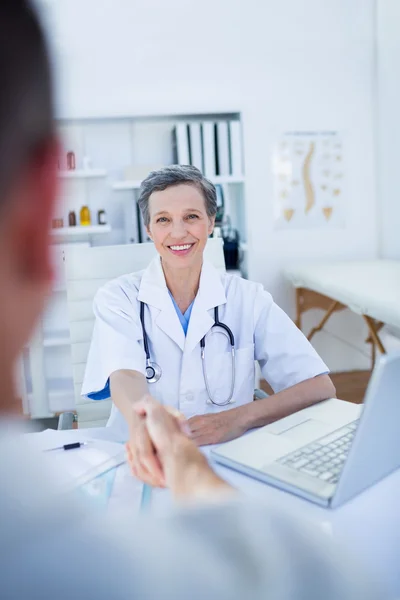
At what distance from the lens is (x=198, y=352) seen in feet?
5.00

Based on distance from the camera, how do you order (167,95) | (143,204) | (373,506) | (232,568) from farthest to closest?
(167,95) → (143,204) → (373,506) → (232,568)

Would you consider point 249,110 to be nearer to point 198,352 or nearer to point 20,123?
point 198,352

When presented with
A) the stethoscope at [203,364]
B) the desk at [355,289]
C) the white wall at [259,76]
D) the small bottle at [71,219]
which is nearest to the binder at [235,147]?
the white wall at [259,76]

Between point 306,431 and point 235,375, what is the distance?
45 cm

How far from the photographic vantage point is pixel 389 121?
371 cm

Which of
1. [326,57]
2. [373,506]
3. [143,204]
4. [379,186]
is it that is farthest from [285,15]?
[373,506]

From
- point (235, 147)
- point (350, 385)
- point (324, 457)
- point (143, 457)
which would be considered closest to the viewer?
point (143, 457)

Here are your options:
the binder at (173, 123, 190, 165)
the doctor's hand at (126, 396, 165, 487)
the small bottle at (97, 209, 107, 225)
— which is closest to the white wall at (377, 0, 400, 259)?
the binder at (173, 123, 190, 165)

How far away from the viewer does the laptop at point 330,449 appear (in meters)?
0.76

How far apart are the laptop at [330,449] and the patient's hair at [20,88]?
60 centimetres

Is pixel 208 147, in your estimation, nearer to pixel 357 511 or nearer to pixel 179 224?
pixel 179 224

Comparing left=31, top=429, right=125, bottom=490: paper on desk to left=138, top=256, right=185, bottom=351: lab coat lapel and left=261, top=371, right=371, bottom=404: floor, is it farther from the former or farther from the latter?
left=261, top=371, right=371, bottom=404: floor

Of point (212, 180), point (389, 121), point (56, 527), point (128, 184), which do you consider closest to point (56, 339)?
point (128, 184)

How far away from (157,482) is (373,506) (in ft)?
1.10
